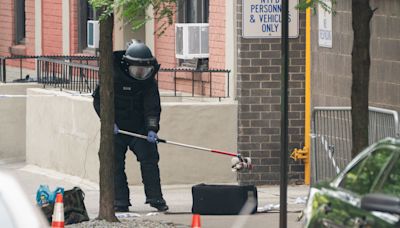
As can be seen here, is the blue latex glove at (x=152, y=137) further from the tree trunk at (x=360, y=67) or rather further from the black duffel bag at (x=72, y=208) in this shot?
the tree trunk at (x=360, y=67)

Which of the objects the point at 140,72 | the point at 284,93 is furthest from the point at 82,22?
the point at 284,93

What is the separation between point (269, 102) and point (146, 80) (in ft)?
10.6

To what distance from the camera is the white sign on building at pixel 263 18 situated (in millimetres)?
16375

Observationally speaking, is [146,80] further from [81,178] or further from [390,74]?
[81,178]

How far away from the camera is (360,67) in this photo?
1060 cm

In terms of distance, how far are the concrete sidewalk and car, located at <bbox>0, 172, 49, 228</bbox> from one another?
7165 millimetres

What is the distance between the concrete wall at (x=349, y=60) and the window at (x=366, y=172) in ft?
19.6

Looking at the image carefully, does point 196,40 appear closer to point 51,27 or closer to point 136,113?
point 136,113

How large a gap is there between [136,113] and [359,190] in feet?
21.2

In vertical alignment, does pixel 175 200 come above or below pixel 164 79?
below

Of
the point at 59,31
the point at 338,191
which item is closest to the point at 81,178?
the point at 59,31

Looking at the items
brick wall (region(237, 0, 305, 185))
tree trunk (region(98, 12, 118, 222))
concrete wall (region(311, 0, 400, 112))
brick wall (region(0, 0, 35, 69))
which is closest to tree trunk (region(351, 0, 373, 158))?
tree trunk (region(98, 12, 118, 222))

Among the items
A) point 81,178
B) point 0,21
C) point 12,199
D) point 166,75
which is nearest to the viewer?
point 12,199

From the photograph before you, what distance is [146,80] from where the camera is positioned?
14.3 metres
